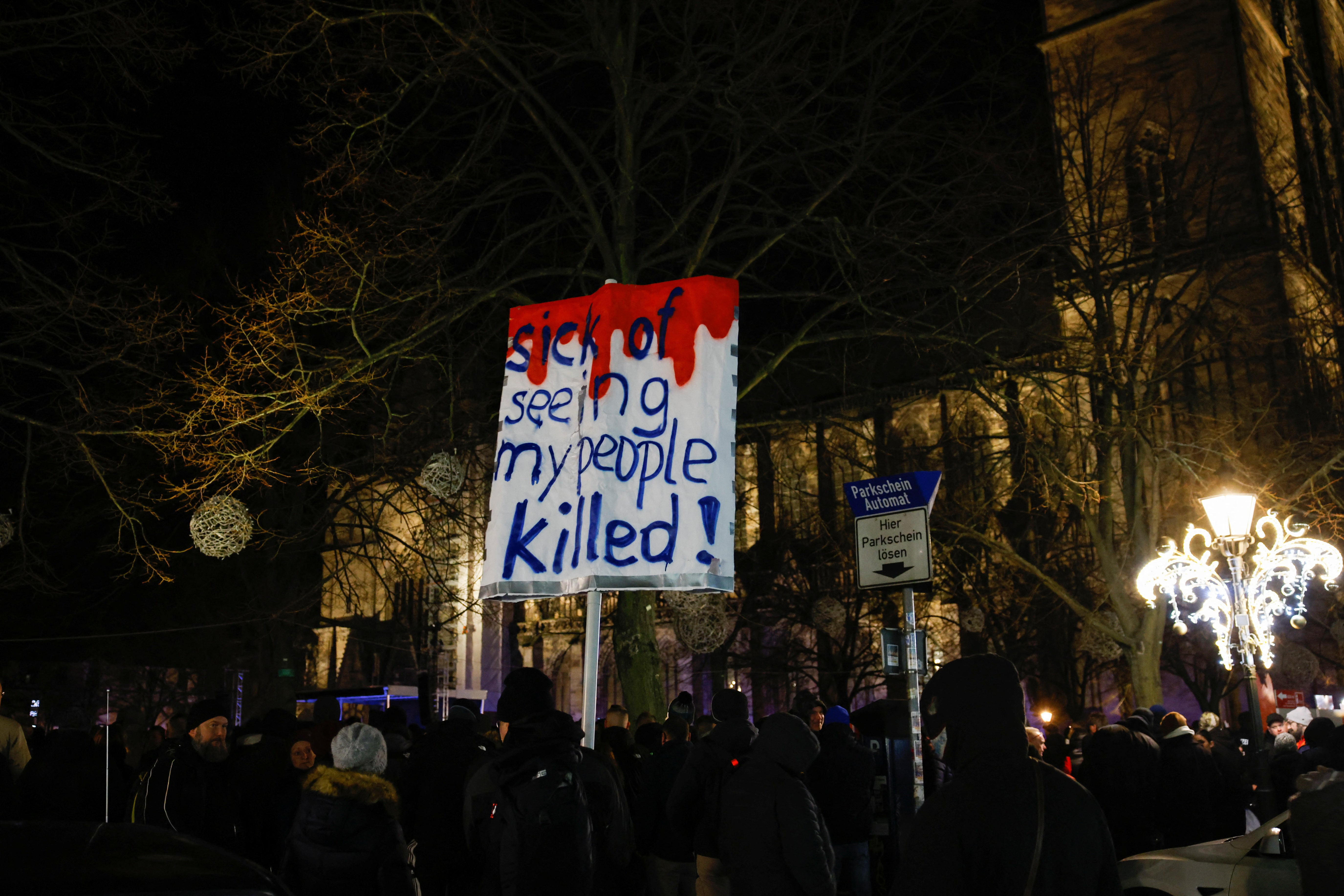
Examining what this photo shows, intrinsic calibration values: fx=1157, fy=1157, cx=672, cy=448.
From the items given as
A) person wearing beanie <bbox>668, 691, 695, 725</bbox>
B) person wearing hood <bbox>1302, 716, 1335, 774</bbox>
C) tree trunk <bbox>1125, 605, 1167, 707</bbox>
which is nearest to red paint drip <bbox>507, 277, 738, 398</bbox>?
person wearing beanie <bbox>668, 691, 695, 725</bbox>

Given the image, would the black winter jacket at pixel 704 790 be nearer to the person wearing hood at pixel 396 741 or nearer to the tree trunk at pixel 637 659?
the person wearing hood at pixel 396 741

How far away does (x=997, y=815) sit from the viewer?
2.82 m

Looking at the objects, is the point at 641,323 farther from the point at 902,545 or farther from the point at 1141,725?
the point at 1141,725

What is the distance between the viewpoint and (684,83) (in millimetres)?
14414

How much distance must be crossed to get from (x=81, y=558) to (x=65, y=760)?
53.9 feet

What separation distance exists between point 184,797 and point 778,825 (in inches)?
134

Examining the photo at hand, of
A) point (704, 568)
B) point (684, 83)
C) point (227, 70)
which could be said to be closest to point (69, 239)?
point (227, 70)

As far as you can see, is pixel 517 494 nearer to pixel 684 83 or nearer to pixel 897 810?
pixel 897 810

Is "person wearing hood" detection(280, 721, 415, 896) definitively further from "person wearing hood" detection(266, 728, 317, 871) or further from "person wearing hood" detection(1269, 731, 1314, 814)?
"person wearing hood" detection(1269, 731, 1314, 814)

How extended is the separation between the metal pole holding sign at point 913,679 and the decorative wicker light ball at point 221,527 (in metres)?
8.33

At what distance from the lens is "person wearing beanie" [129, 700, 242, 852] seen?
641 cm

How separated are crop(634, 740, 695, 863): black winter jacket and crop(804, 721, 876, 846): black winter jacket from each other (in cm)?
132

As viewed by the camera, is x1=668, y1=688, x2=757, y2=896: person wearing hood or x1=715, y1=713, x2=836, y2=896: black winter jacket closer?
x1=715, y1=713, x2=836, y2=896: black winter jacket

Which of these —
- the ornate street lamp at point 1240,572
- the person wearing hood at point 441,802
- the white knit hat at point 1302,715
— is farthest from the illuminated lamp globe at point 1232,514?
the person wearing hood at point 441,802
